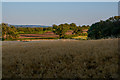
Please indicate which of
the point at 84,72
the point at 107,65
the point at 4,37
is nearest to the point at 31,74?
the point at 84,72

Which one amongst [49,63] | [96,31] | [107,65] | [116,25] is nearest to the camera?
[107,65]

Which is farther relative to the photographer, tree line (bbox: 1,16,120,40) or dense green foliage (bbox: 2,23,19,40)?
dense green foliage (bbox: 2,23,19,40)

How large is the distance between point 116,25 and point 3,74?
3259 cm

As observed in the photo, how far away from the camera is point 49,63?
20.9 ft

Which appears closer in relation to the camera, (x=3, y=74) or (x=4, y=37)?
(x=3, y=74)

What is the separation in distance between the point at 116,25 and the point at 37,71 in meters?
31.7

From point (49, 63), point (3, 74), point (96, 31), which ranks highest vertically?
point (96, 31)

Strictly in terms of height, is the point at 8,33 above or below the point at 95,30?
below

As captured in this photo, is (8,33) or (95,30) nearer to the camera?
(95,30)

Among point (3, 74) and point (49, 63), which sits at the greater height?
point (49, 63)

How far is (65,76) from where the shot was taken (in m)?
5.04

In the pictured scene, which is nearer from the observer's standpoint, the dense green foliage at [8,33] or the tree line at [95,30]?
the tree line at [95,30]

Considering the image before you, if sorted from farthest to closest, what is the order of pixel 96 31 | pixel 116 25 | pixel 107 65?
pixel 96 31
pixel 116 25
pixel 107 65

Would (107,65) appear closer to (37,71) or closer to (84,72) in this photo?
(84,72)
